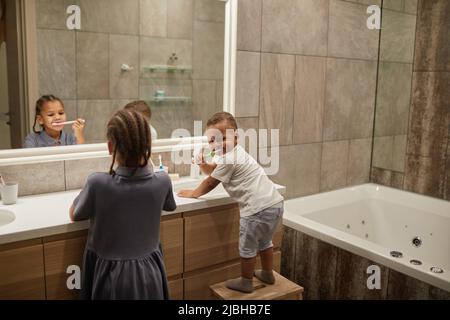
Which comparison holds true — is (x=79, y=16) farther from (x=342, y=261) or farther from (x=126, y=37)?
(x=342, y=261)

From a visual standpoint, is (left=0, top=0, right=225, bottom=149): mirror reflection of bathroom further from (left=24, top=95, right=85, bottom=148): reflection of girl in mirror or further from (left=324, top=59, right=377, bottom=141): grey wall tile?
(left=324, top=59, right=377, bottom=141): grey wall tile

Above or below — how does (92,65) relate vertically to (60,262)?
above

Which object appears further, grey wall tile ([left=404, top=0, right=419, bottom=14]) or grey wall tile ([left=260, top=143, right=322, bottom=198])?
grey wall tile ([left=404, top=0, right=419, bottom=14])

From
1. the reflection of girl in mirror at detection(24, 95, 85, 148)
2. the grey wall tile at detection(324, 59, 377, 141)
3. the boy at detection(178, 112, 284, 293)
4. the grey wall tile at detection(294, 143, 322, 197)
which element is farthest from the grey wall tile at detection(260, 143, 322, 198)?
the reflection of girl in mirror at detection(24, 95, 85, 148)

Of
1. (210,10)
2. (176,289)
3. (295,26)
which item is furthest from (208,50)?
(176,289)

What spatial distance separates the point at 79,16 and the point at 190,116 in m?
0.74

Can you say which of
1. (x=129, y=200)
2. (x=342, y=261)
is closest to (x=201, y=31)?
(x=129, y=200)

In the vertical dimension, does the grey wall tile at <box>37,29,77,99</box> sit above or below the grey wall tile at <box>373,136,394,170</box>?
above

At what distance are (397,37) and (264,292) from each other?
198cm

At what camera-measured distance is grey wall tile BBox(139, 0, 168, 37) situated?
2.19 meters

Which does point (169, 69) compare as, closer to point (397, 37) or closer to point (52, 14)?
point (52, 14)

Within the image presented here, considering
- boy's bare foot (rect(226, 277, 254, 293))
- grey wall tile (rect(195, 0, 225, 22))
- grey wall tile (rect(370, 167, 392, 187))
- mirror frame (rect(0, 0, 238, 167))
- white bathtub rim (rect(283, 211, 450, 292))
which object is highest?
grey wall tile (rect(195, 0, 225, 22))

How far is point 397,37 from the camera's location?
3002 mm

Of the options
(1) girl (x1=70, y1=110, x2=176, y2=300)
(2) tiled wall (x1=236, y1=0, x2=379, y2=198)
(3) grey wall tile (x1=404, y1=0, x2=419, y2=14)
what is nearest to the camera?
(1) girl (x1=70, y1=110, x2=176, y2=300)
